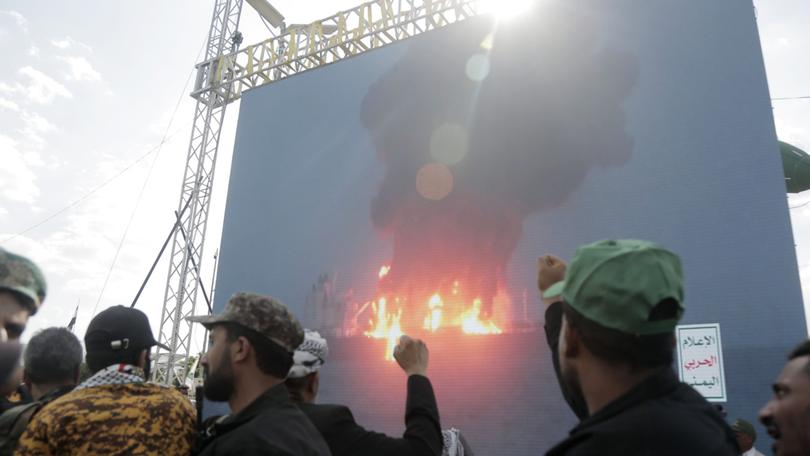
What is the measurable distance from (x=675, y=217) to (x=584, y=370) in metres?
7.07

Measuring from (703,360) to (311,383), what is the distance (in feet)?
20.0

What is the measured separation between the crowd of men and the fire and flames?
6.16m

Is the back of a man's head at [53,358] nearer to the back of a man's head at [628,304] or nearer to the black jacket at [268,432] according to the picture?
the black jacket at [268,432]

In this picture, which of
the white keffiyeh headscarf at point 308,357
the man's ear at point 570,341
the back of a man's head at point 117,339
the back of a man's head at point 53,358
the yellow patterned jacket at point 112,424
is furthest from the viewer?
the back of a man's head at point 53,358

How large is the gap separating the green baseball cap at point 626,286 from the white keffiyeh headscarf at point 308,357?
3.86 ft

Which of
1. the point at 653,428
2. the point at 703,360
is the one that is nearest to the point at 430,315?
the point at 703,360

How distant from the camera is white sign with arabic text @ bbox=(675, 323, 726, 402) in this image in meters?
6.69

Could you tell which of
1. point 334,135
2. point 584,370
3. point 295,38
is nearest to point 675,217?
point 334,135

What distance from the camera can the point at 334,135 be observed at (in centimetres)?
1059

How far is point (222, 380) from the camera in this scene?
1807mm

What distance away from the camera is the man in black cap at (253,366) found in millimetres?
1682

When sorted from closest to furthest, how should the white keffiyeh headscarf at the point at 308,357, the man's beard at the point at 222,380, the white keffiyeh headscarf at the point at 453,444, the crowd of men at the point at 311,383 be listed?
the crowd of men at the point at 311,383 → the man's beard at the point at 222,380 → the white keffiyeh headscarf at the point at 308,357 → the white keffiyeh headscarf at the point at 453,444

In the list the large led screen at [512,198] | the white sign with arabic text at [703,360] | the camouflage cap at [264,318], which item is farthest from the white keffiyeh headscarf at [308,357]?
the large led screen at [512,198]

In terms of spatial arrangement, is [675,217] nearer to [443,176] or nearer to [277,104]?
[443,176]
